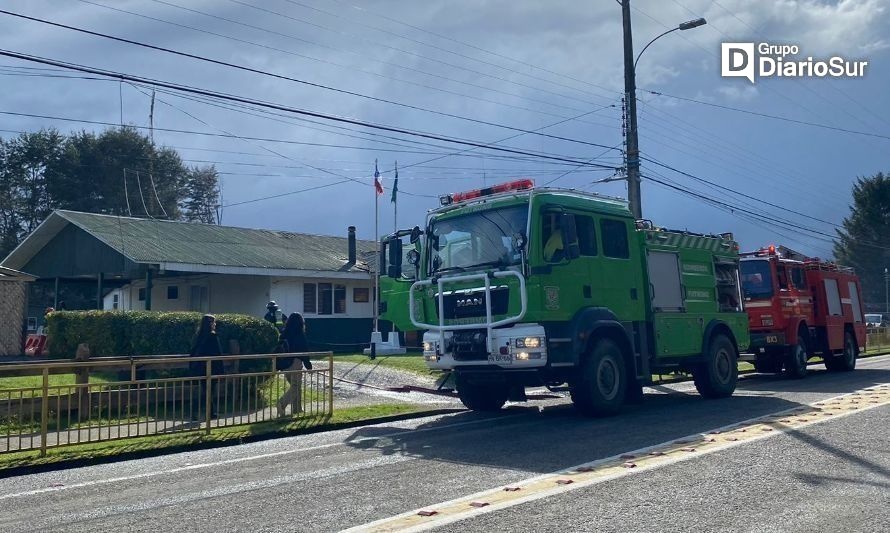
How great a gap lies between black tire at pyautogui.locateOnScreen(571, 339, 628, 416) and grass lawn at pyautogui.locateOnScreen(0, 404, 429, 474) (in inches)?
122

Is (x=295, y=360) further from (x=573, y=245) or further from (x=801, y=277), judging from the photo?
(x=801, y=277)

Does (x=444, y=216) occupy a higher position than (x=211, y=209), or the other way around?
(x=211, y=209)

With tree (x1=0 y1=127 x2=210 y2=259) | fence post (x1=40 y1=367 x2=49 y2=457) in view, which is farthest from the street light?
tree (x1=0 y1=127 x2=210 y2=259)

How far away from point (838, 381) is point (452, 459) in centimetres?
1314

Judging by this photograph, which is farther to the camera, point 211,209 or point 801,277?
point 211,209

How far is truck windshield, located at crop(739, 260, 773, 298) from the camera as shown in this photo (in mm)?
19781

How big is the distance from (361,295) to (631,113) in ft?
44.5

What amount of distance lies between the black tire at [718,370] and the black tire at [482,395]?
12.2 feet

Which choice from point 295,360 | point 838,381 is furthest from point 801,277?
point 295,360

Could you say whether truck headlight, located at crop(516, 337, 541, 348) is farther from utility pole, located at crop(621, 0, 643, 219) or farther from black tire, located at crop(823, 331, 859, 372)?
black tire, located at crop(823, 331, 859, 372)

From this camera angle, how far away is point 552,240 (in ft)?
38.8

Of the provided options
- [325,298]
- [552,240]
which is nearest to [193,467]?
[552,240]

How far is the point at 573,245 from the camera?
1170 cm

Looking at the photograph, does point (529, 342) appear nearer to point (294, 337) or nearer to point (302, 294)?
point (294, 337)
